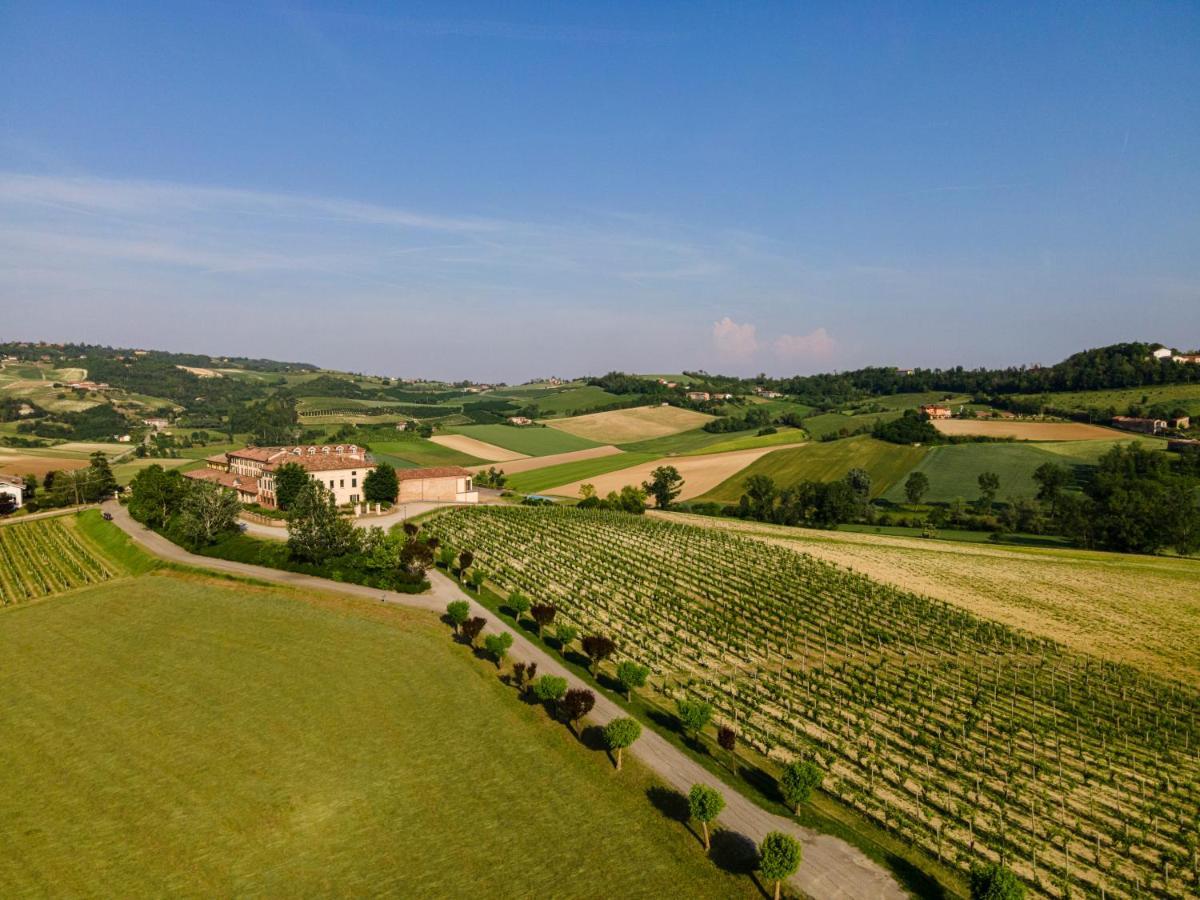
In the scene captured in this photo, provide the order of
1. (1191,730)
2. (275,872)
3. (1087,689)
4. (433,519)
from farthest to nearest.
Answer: (433,519)
(1087,689)
(1191,730)
(275,872)

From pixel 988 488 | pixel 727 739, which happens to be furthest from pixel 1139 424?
pixel 727 739

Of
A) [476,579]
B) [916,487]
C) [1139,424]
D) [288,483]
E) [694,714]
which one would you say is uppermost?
[1139,424]

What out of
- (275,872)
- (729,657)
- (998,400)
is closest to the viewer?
(275,872)

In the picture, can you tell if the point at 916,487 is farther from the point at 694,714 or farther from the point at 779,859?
the point at 779,859

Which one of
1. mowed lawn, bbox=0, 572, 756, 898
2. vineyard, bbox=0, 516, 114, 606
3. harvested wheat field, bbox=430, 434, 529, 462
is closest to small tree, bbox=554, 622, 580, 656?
mowed lawn, bbox=0, 572, 756, 898

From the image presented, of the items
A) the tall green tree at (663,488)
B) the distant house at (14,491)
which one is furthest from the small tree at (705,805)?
the distant house at (14,491)

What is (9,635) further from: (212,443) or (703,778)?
(212,443)

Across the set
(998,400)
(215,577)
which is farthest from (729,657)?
(998,400)

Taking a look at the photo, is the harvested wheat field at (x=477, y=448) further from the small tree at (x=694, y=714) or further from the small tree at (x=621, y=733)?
the small tree at (x=621, y=733)
